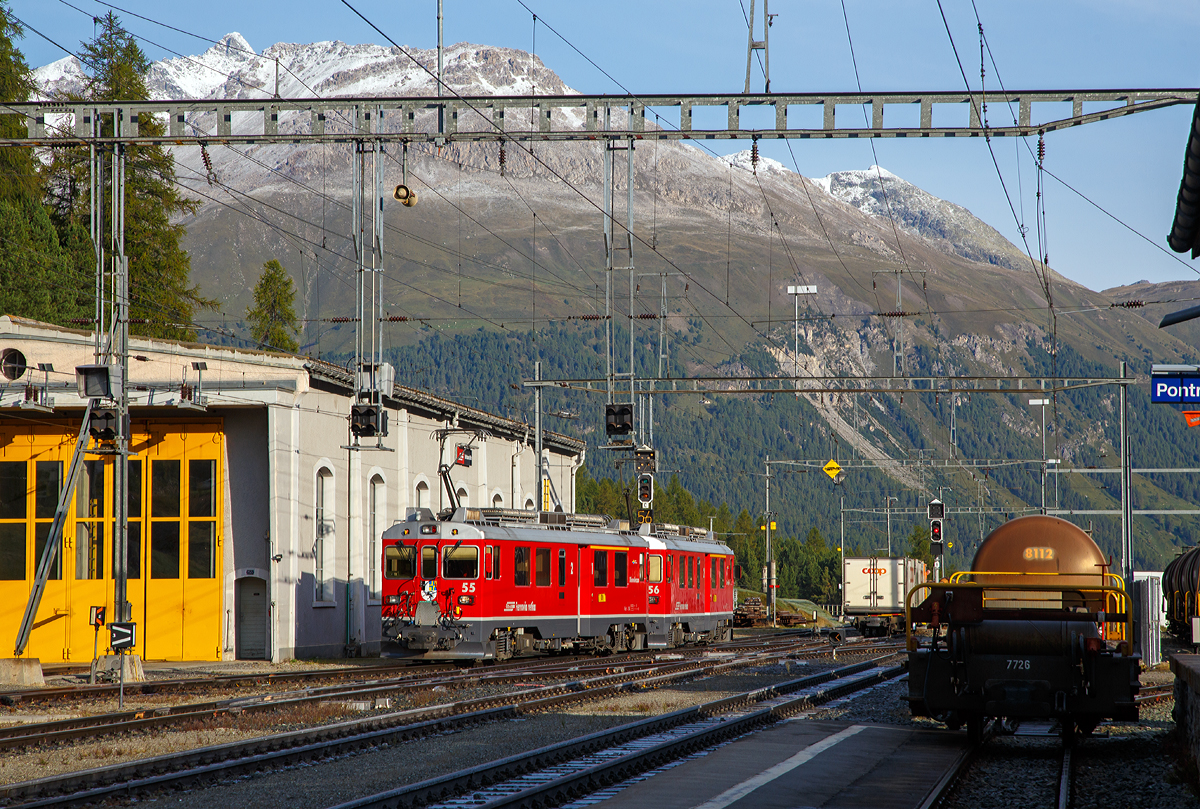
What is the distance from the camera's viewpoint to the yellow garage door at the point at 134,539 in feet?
108

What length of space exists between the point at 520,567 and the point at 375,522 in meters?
10.8

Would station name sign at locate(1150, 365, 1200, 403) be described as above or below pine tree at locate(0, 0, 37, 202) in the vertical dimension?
below

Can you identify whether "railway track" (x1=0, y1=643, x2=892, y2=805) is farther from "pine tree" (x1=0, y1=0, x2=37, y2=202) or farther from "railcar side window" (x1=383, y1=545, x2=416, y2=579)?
"pine tree" (x1=0, y1=0, x2=37, y2=202)

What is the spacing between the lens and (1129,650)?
44.4 ft

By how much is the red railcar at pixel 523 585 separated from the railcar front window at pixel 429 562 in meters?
0.02

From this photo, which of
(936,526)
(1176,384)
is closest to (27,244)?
(936,526)

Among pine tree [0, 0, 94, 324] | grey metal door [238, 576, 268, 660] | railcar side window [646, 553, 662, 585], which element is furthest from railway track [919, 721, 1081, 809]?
pine tree [0, 0, 94, 324]

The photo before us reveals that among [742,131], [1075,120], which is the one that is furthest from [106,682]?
[1075,120]

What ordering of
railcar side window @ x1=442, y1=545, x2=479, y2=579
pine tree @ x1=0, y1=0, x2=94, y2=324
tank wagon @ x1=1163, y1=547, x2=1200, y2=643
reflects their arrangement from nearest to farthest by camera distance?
1. railcar side window @ x1=442, y1=545, x2=479, y2=579
2. tank wagon @ x1=1163, y1=547, x2=1200, y2=643
3. pine tree @ x1=0, y1=0, x2=94, y2=324

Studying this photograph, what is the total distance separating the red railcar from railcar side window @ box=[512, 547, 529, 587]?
0.08 ft

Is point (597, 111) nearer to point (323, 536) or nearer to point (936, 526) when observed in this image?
point (323, 536)

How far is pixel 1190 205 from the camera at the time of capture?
46.4ft

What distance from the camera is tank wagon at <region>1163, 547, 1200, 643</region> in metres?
38.0

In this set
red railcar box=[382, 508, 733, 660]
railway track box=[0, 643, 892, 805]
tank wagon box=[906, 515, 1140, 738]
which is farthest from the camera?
red railcar box=[382, 508, 733, 660]
